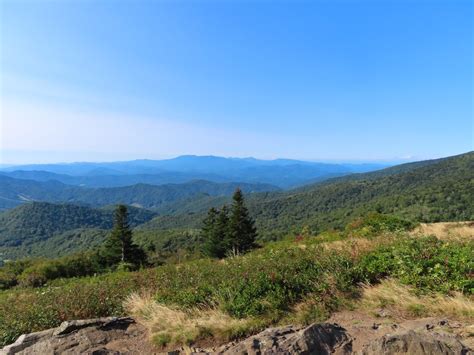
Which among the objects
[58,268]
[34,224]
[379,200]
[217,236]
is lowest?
[34,224]

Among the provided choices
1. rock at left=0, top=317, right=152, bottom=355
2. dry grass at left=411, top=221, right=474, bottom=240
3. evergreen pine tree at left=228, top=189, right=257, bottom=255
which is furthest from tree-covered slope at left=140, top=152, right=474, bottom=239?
rock at left=0, top=317, right=152, bottom=355

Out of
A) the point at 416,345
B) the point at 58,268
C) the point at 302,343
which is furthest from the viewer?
the point at 58,268

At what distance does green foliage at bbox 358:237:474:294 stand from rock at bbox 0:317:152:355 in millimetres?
4356

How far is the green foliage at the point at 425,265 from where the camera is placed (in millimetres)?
4746

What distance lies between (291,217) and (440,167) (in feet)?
246

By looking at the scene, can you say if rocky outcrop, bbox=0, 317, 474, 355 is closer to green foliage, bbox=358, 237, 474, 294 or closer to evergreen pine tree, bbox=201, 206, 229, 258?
green foliage, bbox=358, 237, 474, 294

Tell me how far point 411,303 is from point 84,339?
518cm

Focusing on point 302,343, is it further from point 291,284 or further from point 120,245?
point 120,245

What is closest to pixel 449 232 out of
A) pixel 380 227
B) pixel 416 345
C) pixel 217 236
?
pixel 380 227

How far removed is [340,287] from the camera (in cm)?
517

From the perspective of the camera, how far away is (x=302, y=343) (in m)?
3.54

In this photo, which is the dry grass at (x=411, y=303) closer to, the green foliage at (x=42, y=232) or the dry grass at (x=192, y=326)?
the dry grass at (x=192, y=326)

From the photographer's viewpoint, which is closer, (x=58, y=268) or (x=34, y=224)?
(x=58, y=268)

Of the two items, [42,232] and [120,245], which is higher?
[120,245]
